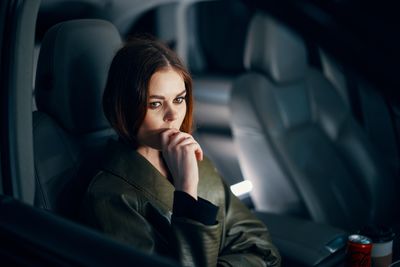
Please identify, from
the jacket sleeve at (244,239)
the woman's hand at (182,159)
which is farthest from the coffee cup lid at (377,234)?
the woman's hand at (182,159)

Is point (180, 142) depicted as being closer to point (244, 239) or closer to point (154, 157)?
point (154, 157)

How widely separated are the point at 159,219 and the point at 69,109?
12.9 inches

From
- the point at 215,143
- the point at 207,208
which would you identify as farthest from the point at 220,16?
the point at 207,208

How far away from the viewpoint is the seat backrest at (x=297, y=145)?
85.8 inches

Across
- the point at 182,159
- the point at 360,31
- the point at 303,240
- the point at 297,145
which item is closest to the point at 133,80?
the point at 182,159

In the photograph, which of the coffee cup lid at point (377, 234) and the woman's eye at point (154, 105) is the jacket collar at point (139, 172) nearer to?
the woman's eye at point (154, 105)

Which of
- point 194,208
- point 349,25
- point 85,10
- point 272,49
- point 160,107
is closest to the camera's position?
point 194,208

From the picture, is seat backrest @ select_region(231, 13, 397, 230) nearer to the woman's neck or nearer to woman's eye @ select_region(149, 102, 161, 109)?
the woman's neck

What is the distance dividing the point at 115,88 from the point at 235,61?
6.22 ft

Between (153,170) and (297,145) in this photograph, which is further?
(297,145)

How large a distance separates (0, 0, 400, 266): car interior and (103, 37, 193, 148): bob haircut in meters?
0.14

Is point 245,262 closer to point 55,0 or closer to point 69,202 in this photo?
point 69,202

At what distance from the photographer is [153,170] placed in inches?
56.7

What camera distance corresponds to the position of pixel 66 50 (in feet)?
4.89
